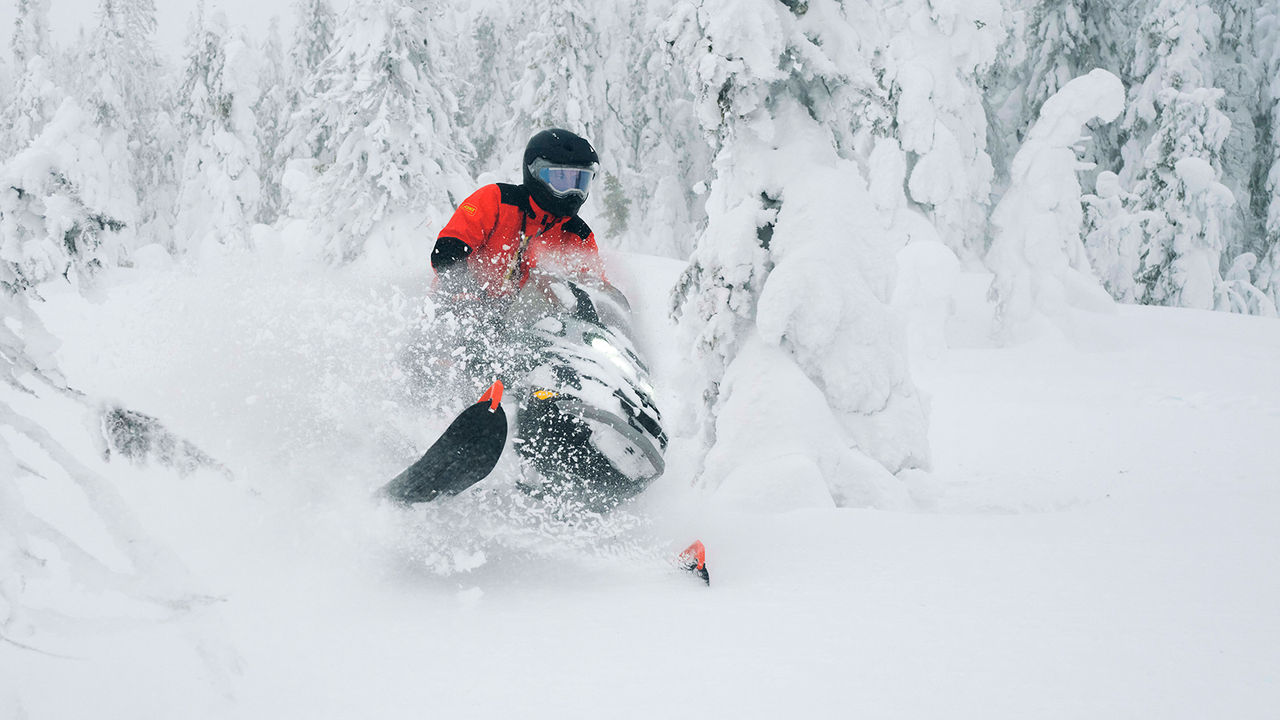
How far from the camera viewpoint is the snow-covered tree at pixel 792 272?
566 centimetres

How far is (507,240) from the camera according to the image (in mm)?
5312

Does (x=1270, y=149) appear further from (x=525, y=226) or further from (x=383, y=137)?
(x=525, y=226)

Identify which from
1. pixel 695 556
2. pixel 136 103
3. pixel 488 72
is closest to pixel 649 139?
pixel 488 72

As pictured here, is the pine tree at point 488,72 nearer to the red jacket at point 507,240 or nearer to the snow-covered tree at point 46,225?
the red jacket at point 507,240

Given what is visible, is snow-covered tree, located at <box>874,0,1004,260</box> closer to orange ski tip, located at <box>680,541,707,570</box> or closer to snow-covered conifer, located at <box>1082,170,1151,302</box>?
snow-covered conifer, located at <box>1082,170,1151,302</box>

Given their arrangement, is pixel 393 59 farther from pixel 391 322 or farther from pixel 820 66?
pixel 391 322

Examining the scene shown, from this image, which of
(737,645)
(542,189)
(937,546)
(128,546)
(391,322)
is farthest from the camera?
(542,189)

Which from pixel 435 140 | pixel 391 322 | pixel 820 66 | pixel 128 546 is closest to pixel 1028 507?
pixel 820 66

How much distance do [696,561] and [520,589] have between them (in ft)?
2.41

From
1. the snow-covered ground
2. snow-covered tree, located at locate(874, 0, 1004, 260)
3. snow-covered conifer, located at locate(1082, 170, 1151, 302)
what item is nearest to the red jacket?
the snow-covered ground

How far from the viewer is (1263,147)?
21.3 m

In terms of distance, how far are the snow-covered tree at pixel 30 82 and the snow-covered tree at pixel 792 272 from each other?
26566 mm

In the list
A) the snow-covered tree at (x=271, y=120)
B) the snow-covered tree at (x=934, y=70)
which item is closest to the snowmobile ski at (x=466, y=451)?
the snow-covered tree at (x=934, y=70)

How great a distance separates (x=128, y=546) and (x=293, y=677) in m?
0.68
